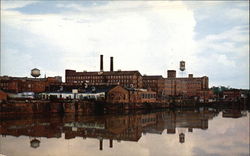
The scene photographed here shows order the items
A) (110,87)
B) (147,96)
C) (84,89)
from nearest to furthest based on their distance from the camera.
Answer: (110,87) < (84,89) < (147,96)

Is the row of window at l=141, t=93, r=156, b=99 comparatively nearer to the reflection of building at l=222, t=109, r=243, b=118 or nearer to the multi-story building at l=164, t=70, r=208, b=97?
the reflection of building at l=222, t=109, r=243, b=118

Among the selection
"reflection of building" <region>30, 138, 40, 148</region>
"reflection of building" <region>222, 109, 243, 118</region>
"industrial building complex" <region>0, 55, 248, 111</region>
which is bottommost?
"reflection of building" <region>222, 109, 243, 118</region>

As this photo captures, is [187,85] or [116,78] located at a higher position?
[116,78]

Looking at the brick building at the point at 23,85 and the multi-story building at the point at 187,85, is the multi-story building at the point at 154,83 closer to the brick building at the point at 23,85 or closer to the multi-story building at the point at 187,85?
the multi-story building at the point at 187,85

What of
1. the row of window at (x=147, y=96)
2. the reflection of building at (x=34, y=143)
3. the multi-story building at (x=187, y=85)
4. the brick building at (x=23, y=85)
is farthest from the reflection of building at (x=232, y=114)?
the multi-story building at (x=187, y=85)

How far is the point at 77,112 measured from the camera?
4619cm

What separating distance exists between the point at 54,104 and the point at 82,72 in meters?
52.8

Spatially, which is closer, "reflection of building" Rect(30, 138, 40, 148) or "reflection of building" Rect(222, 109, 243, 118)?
"reflection of building" Rect(30, 138, 40, 148)

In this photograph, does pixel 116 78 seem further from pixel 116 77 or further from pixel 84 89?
pixel 84 89

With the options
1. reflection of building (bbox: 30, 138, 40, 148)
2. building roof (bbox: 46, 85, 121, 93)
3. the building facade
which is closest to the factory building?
the building facade

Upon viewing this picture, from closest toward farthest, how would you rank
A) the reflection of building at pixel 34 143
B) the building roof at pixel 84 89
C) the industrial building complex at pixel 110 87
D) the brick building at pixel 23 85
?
the reflection of building at pixel 34 143, the industrial building complex at pixel 110 87, the building roof at pixel 84 89, the brick building at pixel 23 85

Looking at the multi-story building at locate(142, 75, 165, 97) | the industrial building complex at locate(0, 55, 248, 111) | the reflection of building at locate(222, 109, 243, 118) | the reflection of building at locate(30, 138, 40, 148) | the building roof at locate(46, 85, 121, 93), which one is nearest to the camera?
the reflection of building at locate(30, 138, 40, 148)

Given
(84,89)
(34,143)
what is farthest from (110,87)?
(34,143)

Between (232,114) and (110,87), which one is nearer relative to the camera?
(232,114)
